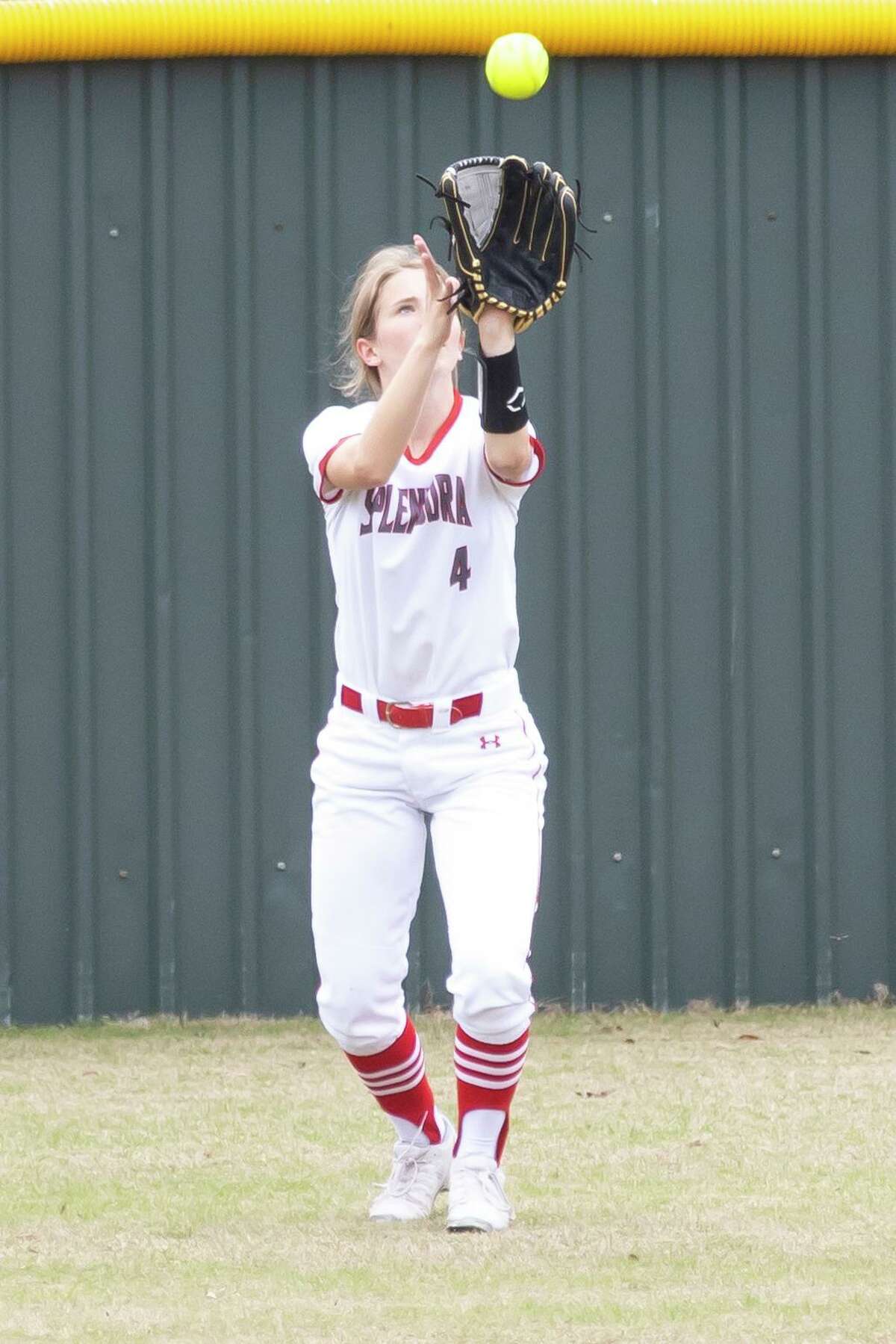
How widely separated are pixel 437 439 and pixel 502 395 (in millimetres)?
314

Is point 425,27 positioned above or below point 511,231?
above

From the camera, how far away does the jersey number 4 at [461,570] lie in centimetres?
410

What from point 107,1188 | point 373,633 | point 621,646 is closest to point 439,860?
point 373,633

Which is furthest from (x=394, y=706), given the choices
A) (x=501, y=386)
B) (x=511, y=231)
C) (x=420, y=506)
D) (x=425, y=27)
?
(x=425, y=27)

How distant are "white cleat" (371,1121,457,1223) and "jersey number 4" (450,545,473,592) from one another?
116 centimetres

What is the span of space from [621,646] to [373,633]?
2735 millimetres

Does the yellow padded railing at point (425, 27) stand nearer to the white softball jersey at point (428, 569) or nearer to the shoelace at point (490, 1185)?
the white softball jersey at point (428, 569)

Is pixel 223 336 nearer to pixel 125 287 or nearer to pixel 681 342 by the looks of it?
pixel 125 287

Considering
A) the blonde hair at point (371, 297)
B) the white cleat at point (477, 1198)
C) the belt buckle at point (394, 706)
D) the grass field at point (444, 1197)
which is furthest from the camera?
the blonde hair at point (371, 297)

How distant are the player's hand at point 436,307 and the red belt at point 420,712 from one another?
2.32ft

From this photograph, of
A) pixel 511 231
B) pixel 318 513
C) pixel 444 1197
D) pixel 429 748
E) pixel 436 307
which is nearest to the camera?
pixel 436 307

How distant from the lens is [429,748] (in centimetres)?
407

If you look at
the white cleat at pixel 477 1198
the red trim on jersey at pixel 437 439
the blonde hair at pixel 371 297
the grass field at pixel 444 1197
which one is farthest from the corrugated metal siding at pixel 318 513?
the white cleat at pixel 477 1198

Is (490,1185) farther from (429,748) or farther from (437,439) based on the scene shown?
(437,439)
